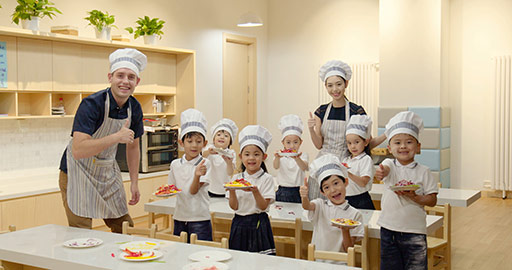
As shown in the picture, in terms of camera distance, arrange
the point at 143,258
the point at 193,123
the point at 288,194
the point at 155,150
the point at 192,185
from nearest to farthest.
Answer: the point at 143,258, the point at 192,185, the point at 193,123, the point at 288,194, the point at 155,150

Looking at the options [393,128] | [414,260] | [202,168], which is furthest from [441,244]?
[202,168]

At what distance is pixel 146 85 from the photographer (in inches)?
288

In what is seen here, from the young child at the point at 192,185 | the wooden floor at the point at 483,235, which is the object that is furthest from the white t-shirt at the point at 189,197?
the wooden floor at the point at 483,235

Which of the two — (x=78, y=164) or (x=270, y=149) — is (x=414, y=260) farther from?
(x=270, y=149)

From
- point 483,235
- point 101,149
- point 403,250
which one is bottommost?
point 483,235

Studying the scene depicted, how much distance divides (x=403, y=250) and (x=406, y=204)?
284 millimetres

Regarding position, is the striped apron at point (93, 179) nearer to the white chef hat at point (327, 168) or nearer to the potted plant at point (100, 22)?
the white chef hat at point (327, 168)

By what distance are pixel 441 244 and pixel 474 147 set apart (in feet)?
16.9

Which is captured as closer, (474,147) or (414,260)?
(414,260)

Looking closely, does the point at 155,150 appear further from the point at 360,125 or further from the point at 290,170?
the point at 360,125

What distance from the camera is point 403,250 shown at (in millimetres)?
3422

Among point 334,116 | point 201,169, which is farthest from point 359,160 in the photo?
point 201,169

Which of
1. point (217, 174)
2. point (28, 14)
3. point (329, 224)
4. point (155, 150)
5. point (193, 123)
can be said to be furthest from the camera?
point (155, 150)

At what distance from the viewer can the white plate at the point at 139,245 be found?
2719mm
